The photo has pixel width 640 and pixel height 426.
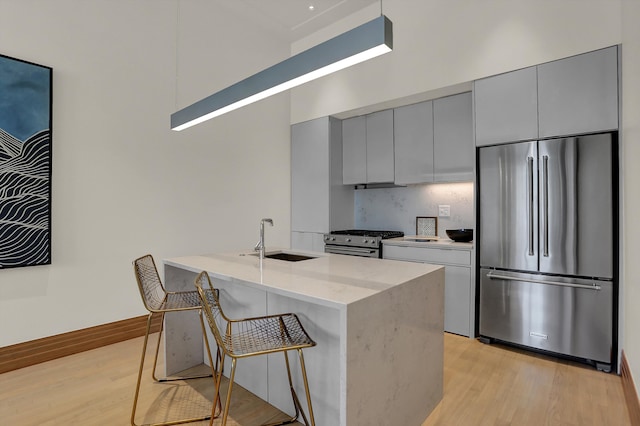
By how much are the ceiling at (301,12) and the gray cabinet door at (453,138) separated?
1434 mm

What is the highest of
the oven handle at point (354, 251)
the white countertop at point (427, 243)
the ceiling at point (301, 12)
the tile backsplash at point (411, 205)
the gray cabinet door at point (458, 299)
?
the ceiling at point (301, 12)

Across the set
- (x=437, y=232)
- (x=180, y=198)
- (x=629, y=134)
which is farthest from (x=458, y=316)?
(x=180, y=198)

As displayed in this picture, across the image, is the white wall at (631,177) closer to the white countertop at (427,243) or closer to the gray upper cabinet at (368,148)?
the white countertop at (427,243)

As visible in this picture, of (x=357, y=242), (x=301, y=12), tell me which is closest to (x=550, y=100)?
(x=357, y=242)

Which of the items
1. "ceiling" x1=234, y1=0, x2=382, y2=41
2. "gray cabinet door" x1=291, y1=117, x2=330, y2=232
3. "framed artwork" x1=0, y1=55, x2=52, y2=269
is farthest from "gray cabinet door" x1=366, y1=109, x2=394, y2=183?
"framed artwork" x1=0, y1=55, x2=52, y2=269

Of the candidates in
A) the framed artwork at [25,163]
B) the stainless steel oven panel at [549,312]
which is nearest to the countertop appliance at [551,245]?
the stainless steel oven panel at [549,312]

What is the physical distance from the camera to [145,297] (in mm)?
2055

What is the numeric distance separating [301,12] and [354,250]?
2777mm

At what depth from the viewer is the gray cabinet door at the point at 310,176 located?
175 inches

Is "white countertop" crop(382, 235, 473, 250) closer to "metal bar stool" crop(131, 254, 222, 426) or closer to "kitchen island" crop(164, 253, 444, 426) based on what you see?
"kitchen island" crop(164, 253, 444, 426)

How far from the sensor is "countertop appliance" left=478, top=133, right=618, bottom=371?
8.43 ft

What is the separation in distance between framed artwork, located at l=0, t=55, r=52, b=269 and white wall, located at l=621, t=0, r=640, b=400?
12.9 feet

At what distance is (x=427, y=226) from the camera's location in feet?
13.6

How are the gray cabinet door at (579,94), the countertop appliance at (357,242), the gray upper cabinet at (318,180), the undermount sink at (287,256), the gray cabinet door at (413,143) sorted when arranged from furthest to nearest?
the gray upper cabinet at (318,180) → the countertop appliance at (357,242) → the gray cabinet door at (413,143) → the undermount sink at (287,256) → the gray cabinet door at (579,94)
